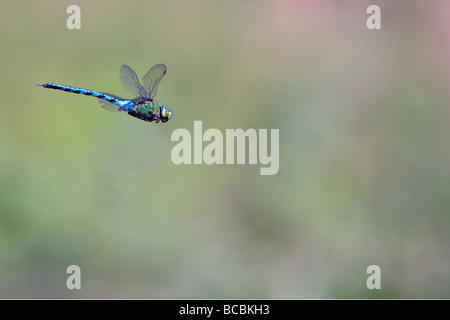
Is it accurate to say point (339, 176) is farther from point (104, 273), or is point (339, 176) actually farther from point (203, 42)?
point (104, 273)

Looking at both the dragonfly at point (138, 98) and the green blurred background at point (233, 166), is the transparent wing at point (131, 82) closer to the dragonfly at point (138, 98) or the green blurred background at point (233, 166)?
the dragonfly at point (138, 98)

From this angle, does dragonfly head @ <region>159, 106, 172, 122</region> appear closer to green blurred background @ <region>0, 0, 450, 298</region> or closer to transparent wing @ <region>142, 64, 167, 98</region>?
transparent wing @ <region>142, 64, 167, 98</region>

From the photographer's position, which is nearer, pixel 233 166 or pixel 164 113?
pixel 164 113

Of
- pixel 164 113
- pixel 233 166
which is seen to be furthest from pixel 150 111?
pixel 233 166

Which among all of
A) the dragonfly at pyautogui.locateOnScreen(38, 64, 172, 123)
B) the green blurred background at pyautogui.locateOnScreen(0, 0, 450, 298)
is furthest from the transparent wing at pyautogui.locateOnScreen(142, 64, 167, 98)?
the green blurred background at pyautogui.locateOnScreen(0, 0, 450, 298)

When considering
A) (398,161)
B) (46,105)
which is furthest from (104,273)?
(398,161)

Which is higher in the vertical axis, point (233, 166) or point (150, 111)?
point (150, 111)

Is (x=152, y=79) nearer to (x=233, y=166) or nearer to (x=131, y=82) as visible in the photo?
(x=131, y=82)

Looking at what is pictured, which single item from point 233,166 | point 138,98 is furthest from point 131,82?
point 233,166
